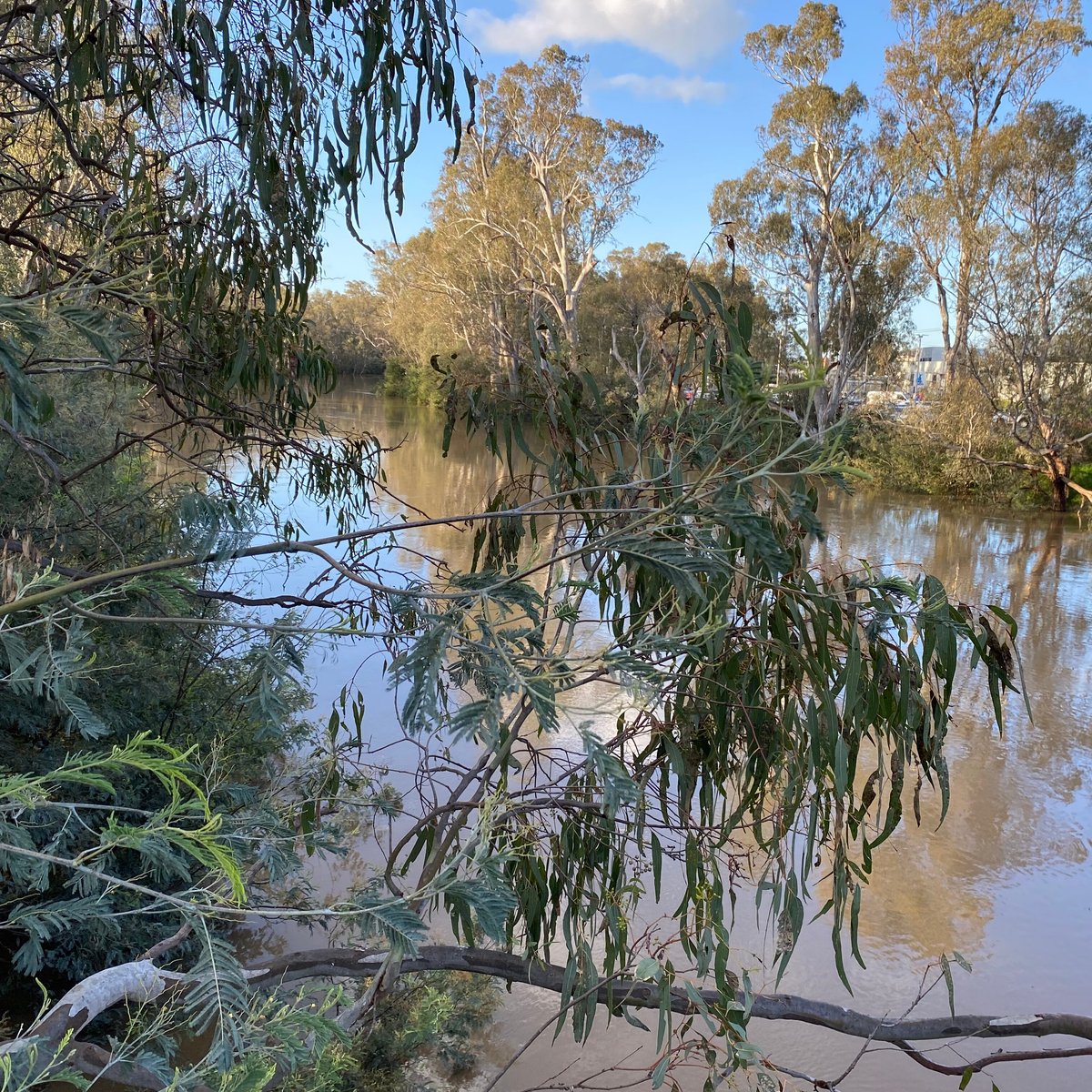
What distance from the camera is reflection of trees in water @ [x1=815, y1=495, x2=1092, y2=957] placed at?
10.4 feet

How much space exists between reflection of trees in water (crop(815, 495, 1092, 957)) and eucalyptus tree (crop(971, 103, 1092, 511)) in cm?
374

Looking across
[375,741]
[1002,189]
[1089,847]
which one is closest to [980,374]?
[1002,189]

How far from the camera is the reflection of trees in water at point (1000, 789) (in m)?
3.16

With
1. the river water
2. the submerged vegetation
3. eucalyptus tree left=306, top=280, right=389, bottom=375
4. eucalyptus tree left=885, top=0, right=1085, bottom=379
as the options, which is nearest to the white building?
eucalyptus tree left=885, top=0, right=1085, bottom=379

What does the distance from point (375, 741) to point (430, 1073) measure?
1.90m

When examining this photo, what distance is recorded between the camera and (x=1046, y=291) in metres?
10.9

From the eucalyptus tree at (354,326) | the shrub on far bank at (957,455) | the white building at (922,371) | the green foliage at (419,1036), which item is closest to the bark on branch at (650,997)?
the green foliage at (419,1036)

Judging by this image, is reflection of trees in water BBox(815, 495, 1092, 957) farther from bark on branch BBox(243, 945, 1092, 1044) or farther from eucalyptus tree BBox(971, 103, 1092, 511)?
eucalyptus tree BBox(971, 103, 1092, 511)

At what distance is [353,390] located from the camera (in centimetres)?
2748

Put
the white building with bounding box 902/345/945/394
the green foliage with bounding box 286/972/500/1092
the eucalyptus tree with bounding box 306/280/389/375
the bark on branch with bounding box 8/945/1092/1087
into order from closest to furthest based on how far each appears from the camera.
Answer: the bark on branch with bounding box 8/945/1092/1087 → the green foliage with bounding box 286/972/500/1092 → the white building with bounding box 902/345/945/394 → the eucalyptus tree with bounding box 306/280/389/375

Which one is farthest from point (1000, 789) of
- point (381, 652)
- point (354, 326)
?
point (354, 326)

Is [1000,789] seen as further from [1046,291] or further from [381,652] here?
[1046,291]

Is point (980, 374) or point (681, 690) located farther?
point (980, 374)

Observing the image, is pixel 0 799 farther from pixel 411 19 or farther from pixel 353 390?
pixel 353 390
